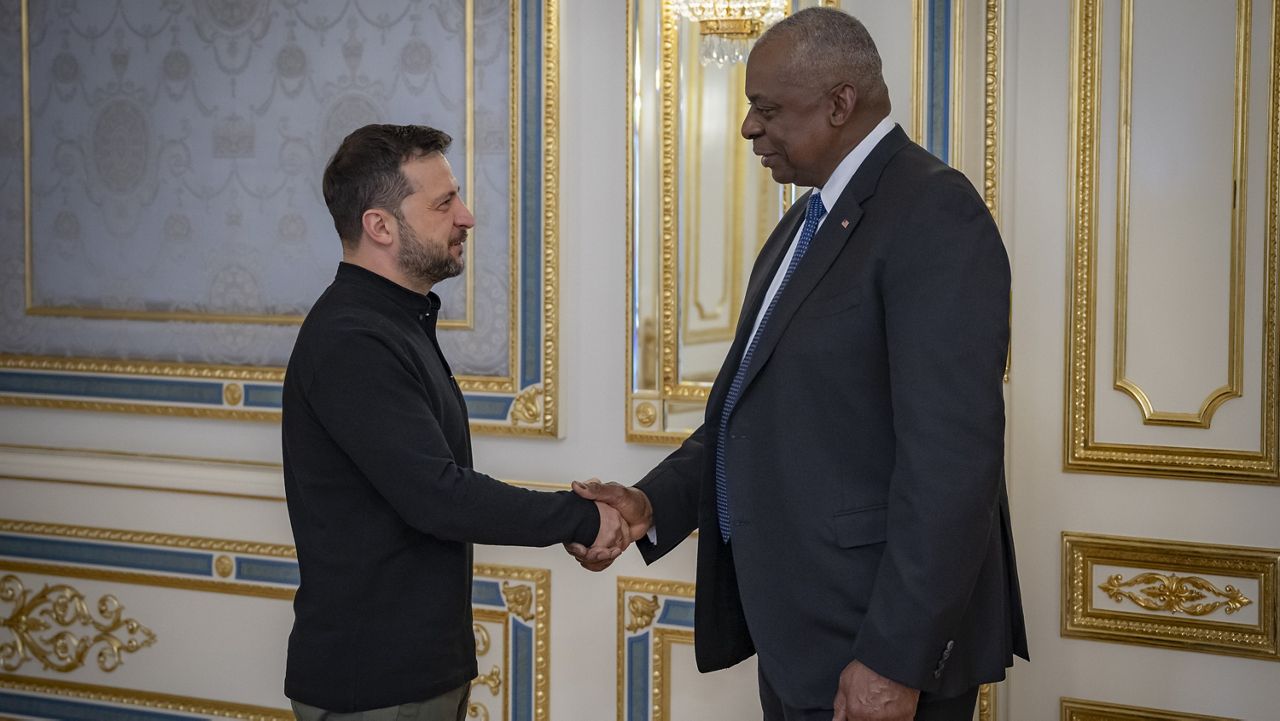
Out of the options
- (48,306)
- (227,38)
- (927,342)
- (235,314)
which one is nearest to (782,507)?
(927,342)

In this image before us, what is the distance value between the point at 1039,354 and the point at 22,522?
2890 mm

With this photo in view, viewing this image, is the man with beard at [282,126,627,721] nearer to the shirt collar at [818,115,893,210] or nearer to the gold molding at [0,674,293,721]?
the shirt collar at [818,115,893,210]

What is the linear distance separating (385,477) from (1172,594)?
1754mm

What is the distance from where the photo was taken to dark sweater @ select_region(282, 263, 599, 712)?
196cm

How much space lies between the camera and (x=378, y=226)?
2096 mm

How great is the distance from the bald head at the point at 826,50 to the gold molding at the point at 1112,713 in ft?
5.32

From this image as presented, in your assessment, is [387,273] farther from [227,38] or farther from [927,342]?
[227,38]

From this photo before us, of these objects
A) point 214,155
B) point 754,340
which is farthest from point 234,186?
point 754,340

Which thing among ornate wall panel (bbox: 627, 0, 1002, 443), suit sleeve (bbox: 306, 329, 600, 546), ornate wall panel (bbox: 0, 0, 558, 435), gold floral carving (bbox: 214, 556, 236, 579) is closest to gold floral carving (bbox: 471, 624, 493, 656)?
ornate wall panel (bbox: 0, 0, 558, 435)

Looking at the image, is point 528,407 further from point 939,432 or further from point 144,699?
point 939,432

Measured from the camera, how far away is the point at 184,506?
359 centimetres

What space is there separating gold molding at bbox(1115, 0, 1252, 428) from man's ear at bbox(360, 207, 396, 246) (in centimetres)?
157

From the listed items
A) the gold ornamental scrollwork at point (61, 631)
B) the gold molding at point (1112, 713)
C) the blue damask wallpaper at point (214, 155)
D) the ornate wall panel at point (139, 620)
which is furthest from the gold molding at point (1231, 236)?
the gold ornamental scrollwork at point (61, 631)

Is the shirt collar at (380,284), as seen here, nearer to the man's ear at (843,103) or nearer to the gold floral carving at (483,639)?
the man's ear at (843,103)
